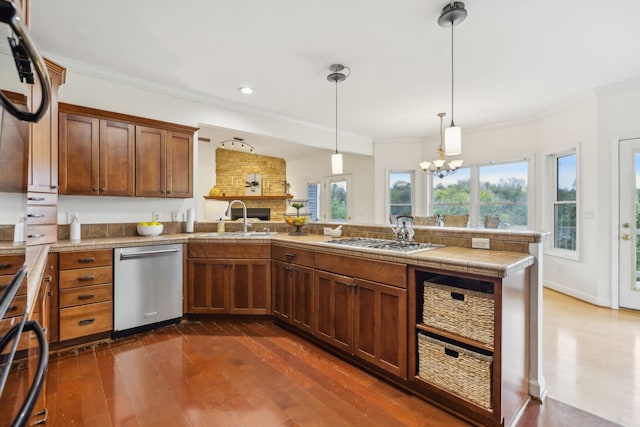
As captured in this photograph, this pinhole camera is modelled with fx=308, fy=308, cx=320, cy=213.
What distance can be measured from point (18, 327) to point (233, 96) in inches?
147

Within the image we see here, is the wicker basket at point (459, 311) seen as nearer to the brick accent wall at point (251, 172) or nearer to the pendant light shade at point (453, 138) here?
the pendant light shade at point (453, 138)

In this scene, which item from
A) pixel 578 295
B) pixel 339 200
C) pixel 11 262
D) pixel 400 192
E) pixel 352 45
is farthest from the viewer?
pixel 339 200

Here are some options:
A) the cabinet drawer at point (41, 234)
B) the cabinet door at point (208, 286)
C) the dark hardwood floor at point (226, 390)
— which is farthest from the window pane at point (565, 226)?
the cabinet drawer at point (41, 234)

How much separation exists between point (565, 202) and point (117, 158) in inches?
232

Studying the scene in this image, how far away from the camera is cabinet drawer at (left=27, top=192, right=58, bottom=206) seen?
2.60 meters

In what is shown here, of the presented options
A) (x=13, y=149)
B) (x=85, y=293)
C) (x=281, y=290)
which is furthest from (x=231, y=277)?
(x=13, y=149)

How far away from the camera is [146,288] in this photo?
2975 mm

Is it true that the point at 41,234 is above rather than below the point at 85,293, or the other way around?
above

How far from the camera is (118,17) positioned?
2.42 meters

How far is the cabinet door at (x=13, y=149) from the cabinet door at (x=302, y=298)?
6.89 ft

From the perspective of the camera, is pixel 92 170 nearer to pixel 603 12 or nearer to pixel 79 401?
pixel 79 401

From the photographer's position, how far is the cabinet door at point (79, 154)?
288cm

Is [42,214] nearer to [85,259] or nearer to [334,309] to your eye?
[85,259]

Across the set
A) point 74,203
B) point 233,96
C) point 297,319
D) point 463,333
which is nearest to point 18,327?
point 463,333
